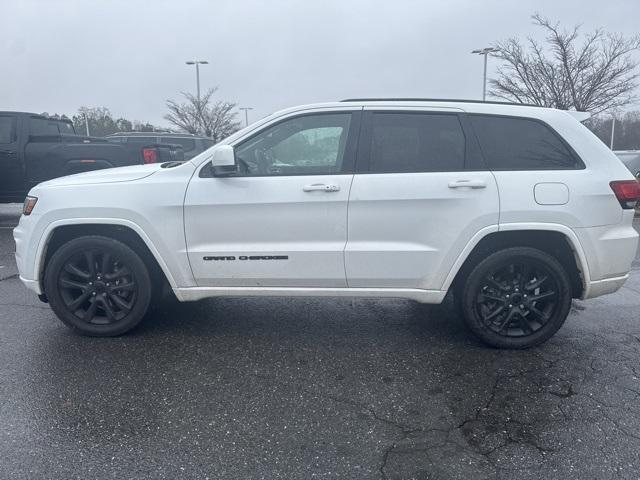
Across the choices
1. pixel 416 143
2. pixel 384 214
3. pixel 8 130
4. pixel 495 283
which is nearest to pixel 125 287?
pixel 384 214

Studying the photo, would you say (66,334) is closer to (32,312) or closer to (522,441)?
(32,312)

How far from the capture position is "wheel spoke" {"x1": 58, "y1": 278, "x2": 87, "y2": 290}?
4172 millimetres

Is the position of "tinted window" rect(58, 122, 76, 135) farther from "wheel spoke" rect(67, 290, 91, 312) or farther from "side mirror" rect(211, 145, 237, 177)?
"side mirror" rect(211, 145, 237, 177)

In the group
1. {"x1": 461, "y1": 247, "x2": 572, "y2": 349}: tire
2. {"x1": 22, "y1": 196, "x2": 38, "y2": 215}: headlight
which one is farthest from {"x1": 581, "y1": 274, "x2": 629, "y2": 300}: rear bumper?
{"x1": 22, "y1": 196, "x2": 38, "y2": 215}: headlight

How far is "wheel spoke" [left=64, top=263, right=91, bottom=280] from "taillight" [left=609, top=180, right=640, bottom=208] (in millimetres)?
4007

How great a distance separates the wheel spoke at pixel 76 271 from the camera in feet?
13.6

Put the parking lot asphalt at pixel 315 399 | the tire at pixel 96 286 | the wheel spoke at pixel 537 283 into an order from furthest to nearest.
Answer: the tire at pixel 96 286
the wheel spoke at pixel 537 283
the parking lot asphalt at pixel 315 399

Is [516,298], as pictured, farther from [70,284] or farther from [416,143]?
[70,284]

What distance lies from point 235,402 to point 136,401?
610 mm

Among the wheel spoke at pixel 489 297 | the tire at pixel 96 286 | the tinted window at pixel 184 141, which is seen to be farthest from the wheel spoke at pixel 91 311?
the tinted window at pixel 184 141

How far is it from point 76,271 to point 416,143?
2802mm

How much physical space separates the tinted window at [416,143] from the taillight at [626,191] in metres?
1.12

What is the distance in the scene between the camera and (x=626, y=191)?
3.86m

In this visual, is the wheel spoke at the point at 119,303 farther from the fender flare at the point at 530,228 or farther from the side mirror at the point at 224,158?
the fender flare at the point at 530,228
